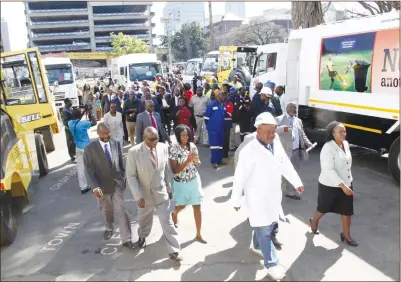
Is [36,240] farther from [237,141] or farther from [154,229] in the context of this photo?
[237,141]

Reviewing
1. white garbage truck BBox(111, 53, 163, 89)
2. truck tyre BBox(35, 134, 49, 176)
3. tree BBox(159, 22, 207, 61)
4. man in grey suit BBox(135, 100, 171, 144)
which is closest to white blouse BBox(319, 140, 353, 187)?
man in grey suit BBox(135, 100, 171, 144)

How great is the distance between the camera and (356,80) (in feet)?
25.3

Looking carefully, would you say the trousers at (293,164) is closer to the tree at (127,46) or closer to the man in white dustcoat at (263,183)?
the man in white dustcoat at (263,183)

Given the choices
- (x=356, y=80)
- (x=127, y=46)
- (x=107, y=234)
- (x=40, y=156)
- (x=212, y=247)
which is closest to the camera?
(x=212, y=247)

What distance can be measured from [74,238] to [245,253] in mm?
2348

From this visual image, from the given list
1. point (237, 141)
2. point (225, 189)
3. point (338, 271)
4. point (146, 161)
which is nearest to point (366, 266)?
point (338, 271)

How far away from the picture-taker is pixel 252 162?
399 centimetres

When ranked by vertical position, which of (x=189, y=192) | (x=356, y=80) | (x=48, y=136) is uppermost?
(x=356, y=80)

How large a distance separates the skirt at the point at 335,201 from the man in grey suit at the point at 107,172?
2.44 metres

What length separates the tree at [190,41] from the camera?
66.6m

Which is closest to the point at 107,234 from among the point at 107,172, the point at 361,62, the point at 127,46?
the point at 107,172

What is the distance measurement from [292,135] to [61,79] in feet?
49.3

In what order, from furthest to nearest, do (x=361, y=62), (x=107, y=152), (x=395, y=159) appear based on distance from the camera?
(x=361, y=62) < (x=395, y=159) < (x=107, y=152)

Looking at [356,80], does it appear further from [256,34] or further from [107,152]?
[256,34]
